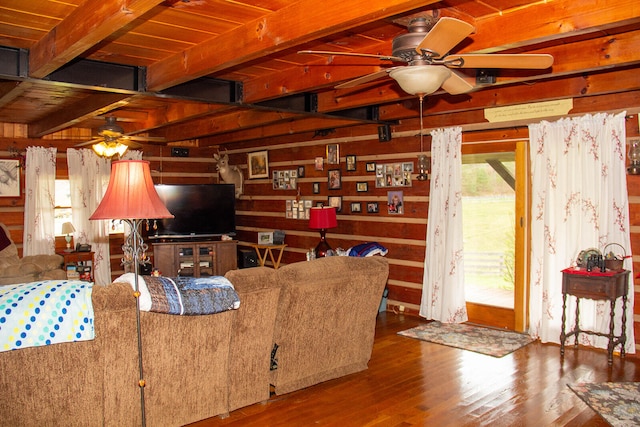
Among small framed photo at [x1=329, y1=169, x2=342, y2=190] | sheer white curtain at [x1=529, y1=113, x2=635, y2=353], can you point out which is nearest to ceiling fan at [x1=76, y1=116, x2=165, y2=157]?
small framed photo at [x1=329, y1=169, x2=342, y2=190]

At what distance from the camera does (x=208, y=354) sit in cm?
347

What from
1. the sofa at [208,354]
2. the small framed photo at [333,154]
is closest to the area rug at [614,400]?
the sofa at [208,354]

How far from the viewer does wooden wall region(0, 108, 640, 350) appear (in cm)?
646

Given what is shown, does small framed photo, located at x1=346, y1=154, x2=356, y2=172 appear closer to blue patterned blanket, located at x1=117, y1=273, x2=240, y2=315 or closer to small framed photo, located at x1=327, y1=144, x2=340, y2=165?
small framed photo, located at x1=327, y1=144, x2=340, y2=165

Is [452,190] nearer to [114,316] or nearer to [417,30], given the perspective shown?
[417,30]

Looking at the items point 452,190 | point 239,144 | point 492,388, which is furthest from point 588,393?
point 239,144

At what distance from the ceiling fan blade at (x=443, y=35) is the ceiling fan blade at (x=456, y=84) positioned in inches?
18.3

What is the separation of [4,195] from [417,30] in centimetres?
682

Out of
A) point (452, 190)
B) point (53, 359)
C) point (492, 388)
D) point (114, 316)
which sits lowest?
point (492, 388)

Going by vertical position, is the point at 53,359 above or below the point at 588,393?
above

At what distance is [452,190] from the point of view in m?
6.04

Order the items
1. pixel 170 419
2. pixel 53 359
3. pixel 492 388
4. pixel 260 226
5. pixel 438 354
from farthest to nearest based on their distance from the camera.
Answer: pixel 260 226
pixel 438 354
pixel 492 388
pixel 170 419
pixel 53 359

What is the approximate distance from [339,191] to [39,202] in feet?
14.1

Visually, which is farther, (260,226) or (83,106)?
(260,226)
